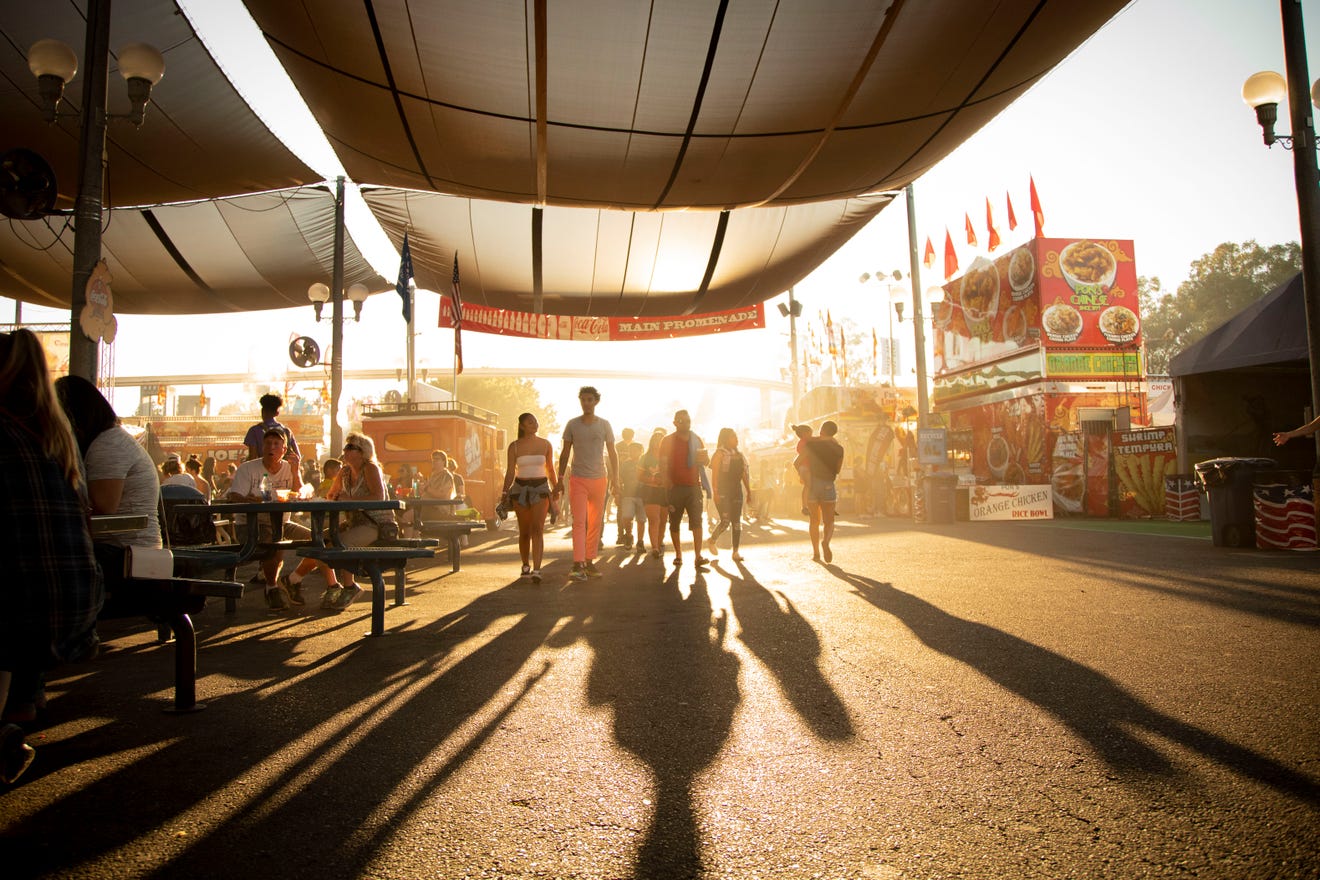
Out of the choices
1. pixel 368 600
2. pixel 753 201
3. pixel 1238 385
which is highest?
pixel 753 201

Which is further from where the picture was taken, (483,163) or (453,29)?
(483,163)

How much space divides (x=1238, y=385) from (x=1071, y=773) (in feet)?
65.7

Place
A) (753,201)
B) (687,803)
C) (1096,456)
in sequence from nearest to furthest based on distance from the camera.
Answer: (687,803)
(753,201)
(1096,456)

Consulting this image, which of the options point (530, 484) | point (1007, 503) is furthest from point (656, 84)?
point (1007, 503)

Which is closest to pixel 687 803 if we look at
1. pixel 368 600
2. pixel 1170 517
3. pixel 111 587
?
pixel 111 587

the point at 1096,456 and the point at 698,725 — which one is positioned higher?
the point at 1096,456

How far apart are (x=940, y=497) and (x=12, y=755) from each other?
19.0m

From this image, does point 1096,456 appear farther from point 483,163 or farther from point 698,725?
point 698,725

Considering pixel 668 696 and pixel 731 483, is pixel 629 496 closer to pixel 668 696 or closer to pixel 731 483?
pixel 731 483

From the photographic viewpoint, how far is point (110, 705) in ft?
12.2

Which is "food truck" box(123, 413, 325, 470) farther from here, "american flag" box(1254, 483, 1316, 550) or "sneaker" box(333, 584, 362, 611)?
"american flag" box(1254, 483, 1316, 550)

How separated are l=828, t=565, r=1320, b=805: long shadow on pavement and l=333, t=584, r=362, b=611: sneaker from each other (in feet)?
16.1

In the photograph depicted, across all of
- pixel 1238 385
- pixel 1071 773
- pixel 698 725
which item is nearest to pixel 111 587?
pixel 698 725

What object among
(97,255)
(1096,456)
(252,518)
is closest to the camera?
(252,518)
